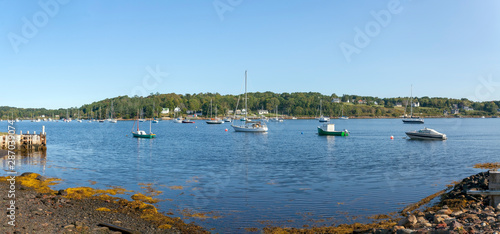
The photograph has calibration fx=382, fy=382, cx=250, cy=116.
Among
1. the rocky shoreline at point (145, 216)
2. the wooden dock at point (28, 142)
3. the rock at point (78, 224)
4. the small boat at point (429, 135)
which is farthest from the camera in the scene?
the small boat at point (429, 135)

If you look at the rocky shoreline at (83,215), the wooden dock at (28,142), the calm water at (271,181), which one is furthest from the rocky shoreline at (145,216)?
the wooden dock at (28,142)

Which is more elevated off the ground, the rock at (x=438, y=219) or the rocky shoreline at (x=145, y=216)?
the rock at (x=438, y=219)

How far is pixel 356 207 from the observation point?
22656 mm

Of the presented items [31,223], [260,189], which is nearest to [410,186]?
[260,189]

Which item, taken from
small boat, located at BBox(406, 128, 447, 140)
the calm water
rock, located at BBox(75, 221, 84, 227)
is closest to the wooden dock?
the calm water

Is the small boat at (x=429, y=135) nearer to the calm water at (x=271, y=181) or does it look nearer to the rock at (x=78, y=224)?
the calm water at (x=271, y=181)

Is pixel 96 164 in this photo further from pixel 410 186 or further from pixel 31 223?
pixel 410 186

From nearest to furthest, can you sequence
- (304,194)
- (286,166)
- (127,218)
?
(127,218) < (304,194) < (286,166)

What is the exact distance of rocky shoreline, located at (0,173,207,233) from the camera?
17219mm

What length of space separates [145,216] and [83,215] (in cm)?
306

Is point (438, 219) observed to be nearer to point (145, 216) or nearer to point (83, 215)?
point (145, 216)

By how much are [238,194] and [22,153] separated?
134 ft

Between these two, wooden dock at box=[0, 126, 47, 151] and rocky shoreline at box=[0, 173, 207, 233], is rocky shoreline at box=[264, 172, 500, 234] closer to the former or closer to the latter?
rocky shoreline at box=[0, 173, 207, 233]

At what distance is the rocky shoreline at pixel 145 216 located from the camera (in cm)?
1592
